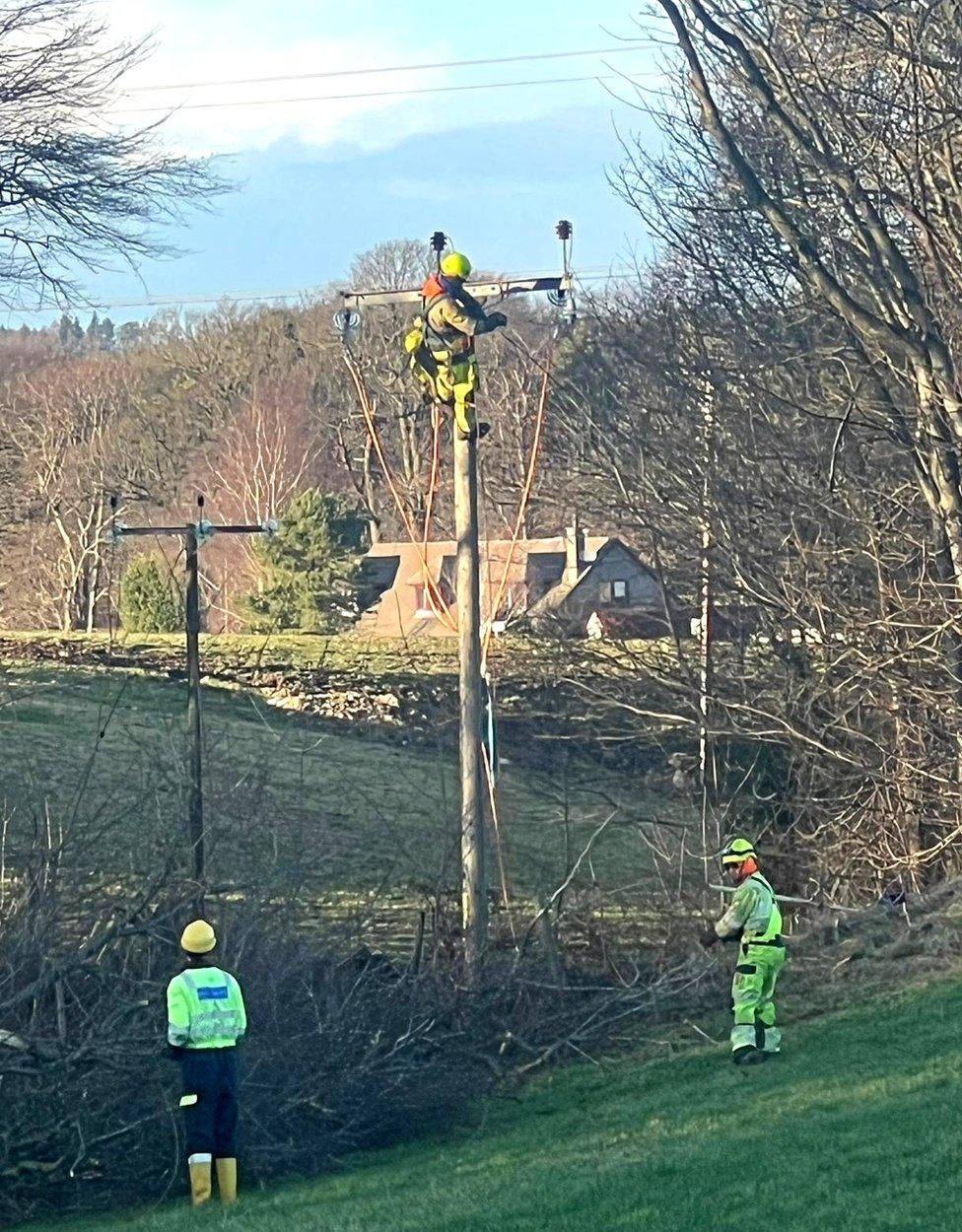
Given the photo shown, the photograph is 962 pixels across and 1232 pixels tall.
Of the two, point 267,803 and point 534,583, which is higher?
point 534,583

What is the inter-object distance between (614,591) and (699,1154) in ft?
88.7

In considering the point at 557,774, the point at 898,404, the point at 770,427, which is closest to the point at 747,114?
the point at 770,427

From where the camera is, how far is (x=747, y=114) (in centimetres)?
2272

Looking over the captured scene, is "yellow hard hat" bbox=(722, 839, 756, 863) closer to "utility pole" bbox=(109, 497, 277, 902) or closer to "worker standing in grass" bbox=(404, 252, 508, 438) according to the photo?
"utility pole" bbox=(109, 497, 277, 902)

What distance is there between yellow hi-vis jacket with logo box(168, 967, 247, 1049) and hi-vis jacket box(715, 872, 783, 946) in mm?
3987

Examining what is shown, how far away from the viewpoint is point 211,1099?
10055mm

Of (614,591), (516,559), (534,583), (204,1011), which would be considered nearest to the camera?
(204,1011)

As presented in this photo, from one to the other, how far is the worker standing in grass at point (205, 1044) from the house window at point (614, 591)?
2465 cm

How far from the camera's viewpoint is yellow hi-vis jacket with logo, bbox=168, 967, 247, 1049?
391 inches

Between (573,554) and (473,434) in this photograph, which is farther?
(573,554)

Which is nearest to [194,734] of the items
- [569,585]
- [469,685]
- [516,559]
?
[469,685]

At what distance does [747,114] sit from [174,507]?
100 ft

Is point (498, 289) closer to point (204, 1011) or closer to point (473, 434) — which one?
point (473, 434)

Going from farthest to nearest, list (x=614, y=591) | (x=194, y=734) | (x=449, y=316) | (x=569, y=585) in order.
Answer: (x=614, y=591)
(x=569, y=585)
(x=194, y=734)
(x=449, y=316)
